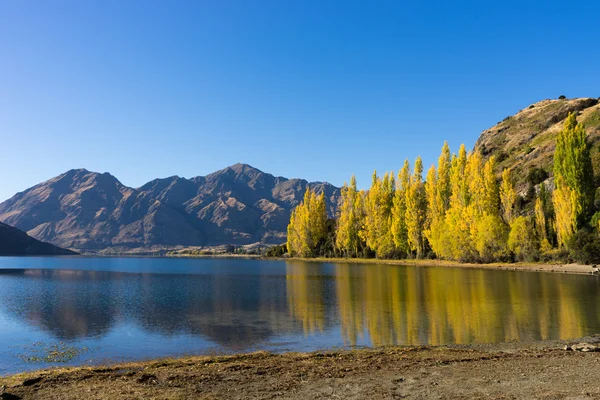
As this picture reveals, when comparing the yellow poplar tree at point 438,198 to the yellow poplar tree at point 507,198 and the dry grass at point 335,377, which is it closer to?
the yellow poplar tree at point 507,198

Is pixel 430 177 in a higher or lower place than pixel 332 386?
higher

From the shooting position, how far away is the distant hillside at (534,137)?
371 feet

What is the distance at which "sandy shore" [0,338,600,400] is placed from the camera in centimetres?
1153

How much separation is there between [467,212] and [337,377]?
77.3 meters

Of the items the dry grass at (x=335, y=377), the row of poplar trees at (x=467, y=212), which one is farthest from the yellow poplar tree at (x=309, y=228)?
the dry grass at (x=335, y=377)

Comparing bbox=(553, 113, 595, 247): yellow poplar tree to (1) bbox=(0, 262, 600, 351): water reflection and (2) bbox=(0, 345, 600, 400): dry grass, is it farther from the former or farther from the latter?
(2) bbox=(0, 345, 600, 400): dry grass

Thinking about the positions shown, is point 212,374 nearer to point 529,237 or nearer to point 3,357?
point 3,357

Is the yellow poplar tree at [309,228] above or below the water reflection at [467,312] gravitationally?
above

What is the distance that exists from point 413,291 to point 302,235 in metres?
94.6

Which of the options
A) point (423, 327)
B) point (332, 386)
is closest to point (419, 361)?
point (332, 386)

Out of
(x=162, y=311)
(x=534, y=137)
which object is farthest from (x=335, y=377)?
(x=534, y=137)

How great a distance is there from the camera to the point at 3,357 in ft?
61.5

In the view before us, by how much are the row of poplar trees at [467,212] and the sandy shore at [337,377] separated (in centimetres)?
6177

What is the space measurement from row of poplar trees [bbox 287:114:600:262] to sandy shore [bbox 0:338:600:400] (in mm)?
61772
